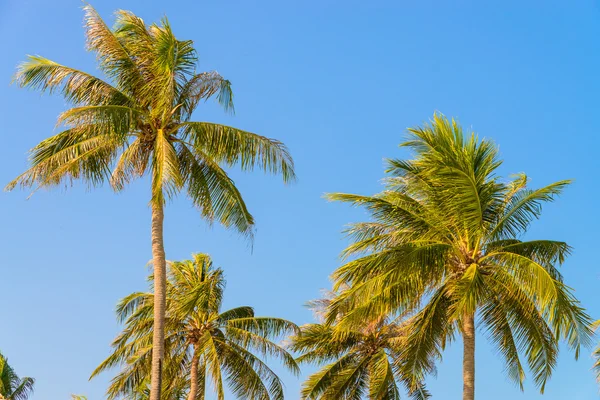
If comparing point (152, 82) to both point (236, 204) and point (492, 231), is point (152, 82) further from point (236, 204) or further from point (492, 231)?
point (492, 231)

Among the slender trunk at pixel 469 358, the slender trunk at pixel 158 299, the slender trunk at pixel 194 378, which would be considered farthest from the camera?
the slender trunk at pixel 194 378

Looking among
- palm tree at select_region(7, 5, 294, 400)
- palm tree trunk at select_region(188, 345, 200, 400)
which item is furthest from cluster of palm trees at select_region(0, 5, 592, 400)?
palm tree trunk at select_region(188, 345, 200, 400)

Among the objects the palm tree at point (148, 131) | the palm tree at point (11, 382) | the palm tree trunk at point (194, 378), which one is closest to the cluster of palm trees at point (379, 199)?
the palm tree at point (148, 131)

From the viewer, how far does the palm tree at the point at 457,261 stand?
66.5 ft

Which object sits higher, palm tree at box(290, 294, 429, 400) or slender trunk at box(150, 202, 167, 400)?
palm tree at box(290, 294, 429, 400)

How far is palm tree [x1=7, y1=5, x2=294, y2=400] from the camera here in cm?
2055

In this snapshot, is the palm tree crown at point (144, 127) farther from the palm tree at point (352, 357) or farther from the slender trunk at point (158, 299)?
the palm tree at point (352, 357)

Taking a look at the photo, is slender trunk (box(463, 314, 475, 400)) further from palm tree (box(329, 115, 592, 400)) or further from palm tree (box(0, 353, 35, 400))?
palm tree (box(0, 353, 35, 400))

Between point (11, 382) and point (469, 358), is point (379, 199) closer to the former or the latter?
point (469, 358)

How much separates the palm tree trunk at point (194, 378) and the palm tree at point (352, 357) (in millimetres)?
3642

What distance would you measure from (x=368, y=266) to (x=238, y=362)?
29.1 ft

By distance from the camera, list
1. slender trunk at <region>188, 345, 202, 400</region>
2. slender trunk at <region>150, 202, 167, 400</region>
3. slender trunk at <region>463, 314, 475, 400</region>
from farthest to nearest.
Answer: slender trunk at <region>188, 345, 202, 400</region>
slender trunk at <region>463, 314, 475, 400</region>
slender trunk at <region>150, 202, 167, 400</region>

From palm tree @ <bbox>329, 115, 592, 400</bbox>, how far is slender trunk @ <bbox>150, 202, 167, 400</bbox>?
4.37 meters

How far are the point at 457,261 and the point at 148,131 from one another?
26.8ft
